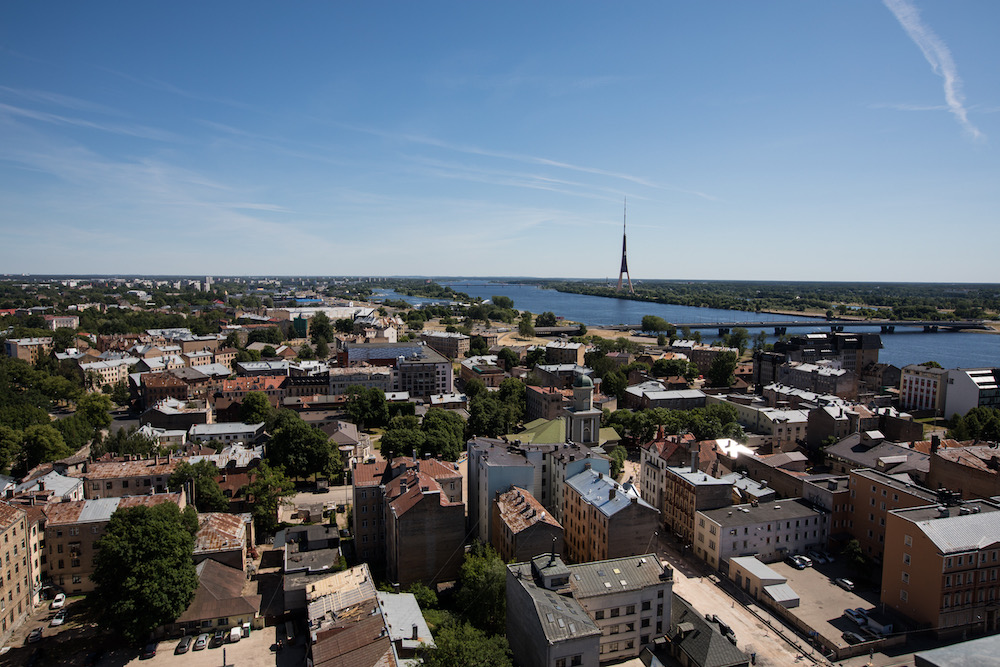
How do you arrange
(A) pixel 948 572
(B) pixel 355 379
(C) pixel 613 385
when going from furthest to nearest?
(C) pixel 613 385, (B) pixel 355 379, (A) pixel 948 572

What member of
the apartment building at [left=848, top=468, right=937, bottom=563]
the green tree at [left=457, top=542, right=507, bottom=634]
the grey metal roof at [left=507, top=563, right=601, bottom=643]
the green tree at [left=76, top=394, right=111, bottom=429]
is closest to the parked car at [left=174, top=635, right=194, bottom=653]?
the green tree at [left=457, top=542, right=507, bottom=634]

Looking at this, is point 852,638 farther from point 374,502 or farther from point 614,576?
point 374,502

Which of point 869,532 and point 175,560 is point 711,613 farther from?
point 175,560

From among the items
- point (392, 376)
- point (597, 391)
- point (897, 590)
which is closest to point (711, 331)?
point (597, 391)

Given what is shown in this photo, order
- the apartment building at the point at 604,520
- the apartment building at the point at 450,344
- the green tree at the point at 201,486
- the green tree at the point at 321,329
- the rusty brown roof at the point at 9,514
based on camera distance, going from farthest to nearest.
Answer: the green tree at the point at 321,329, the apartment building at the point at 450,344, the green tree at the point at 201,486, the apartment building at the point at 604,520, the rusty brown roof at the point at 9,514

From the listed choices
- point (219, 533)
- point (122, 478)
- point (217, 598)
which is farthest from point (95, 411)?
point (217, 598)

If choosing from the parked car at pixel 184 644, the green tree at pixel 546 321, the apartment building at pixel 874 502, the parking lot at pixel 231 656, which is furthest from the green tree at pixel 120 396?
the green tree at pixel 546 321

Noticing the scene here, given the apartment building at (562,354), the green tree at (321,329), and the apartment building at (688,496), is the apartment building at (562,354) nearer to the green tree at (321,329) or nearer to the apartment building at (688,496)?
the green tree at (321,329)
